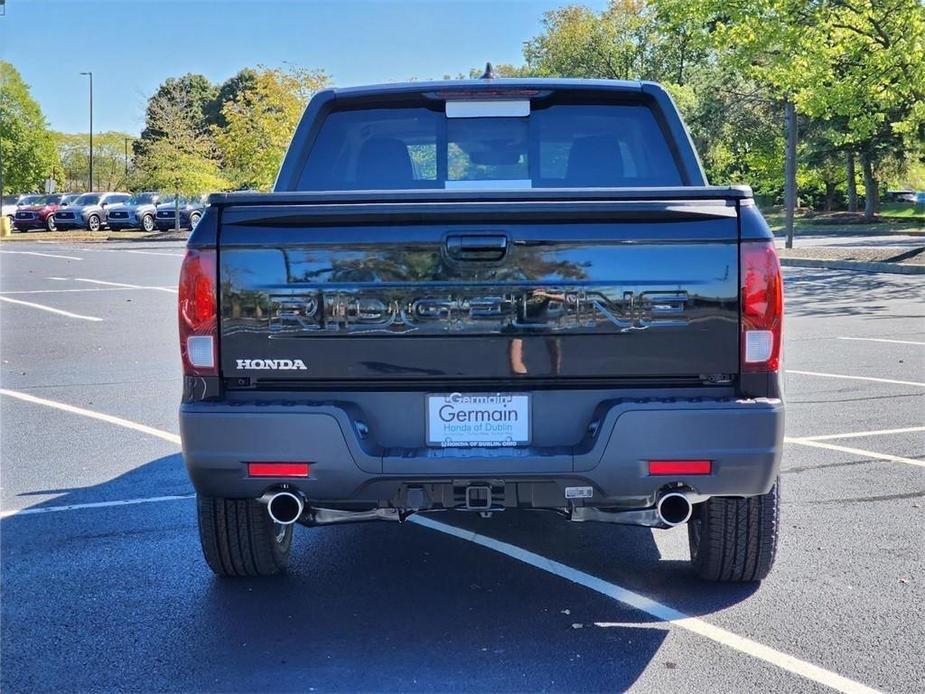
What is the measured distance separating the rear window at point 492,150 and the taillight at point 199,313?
60.2 inches

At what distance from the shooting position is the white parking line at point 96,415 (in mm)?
7392

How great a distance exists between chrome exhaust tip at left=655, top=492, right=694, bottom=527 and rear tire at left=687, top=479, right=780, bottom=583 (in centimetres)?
44

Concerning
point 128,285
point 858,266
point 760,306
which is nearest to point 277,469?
point 760,306

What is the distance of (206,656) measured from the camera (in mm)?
3773

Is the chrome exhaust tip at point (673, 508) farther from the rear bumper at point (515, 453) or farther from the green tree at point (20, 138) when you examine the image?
the green tree at point (20, 138)

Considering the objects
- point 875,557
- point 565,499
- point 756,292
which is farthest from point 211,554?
point 875,557

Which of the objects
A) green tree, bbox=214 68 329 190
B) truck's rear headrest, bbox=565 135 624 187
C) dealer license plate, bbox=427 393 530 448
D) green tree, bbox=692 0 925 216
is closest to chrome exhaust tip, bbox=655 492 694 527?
dealer license plate, bbox=427 393 530 448

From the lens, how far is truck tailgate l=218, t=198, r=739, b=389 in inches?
142

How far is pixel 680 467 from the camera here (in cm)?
364

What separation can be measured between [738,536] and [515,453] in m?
1.15

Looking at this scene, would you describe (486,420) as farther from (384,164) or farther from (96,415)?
(96,415)

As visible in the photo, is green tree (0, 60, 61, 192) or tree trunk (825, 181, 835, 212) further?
green tree (0, 60, 61, 192)

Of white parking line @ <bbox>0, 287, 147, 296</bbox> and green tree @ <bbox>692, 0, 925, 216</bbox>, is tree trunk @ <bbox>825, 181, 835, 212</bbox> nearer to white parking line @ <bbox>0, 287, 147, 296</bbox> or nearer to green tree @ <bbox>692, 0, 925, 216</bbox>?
green tree @ <bbox>692, 0, 925, 216</bbox>

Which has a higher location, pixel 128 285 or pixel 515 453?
pixel 128 285
